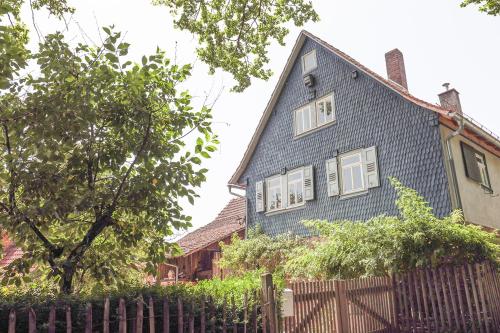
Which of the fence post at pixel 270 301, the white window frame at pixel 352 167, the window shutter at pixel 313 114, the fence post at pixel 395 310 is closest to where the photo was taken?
the fence post at pixel 270 301

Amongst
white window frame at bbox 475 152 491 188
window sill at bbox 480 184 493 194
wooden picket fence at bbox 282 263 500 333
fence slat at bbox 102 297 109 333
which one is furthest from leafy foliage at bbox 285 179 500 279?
fence slat at bbox 102 297 109 333

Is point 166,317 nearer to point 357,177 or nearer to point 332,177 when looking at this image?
point 357,177

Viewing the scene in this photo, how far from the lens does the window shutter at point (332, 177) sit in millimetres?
14891

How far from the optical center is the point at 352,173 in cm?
1466

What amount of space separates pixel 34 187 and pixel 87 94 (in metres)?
1.02

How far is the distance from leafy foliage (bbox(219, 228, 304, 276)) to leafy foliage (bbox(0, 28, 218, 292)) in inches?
427

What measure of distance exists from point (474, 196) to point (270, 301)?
1039 centimetres

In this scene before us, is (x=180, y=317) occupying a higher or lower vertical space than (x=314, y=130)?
lower

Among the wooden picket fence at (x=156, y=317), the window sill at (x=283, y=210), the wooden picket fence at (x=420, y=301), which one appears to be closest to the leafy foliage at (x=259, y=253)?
the window sill at (x=283, y=210)

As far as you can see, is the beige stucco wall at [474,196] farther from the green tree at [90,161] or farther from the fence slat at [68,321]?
the fence slat at [68,321]

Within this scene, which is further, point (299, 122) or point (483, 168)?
point (299, 122)

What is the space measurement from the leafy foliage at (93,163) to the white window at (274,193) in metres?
12.8

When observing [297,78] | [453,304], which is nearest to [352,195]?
[453,304]

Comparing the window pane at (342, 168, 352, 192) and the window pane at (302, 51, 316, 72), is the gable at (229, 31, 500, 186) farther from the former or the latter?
the window pane at (342, 168, 352, 192)
